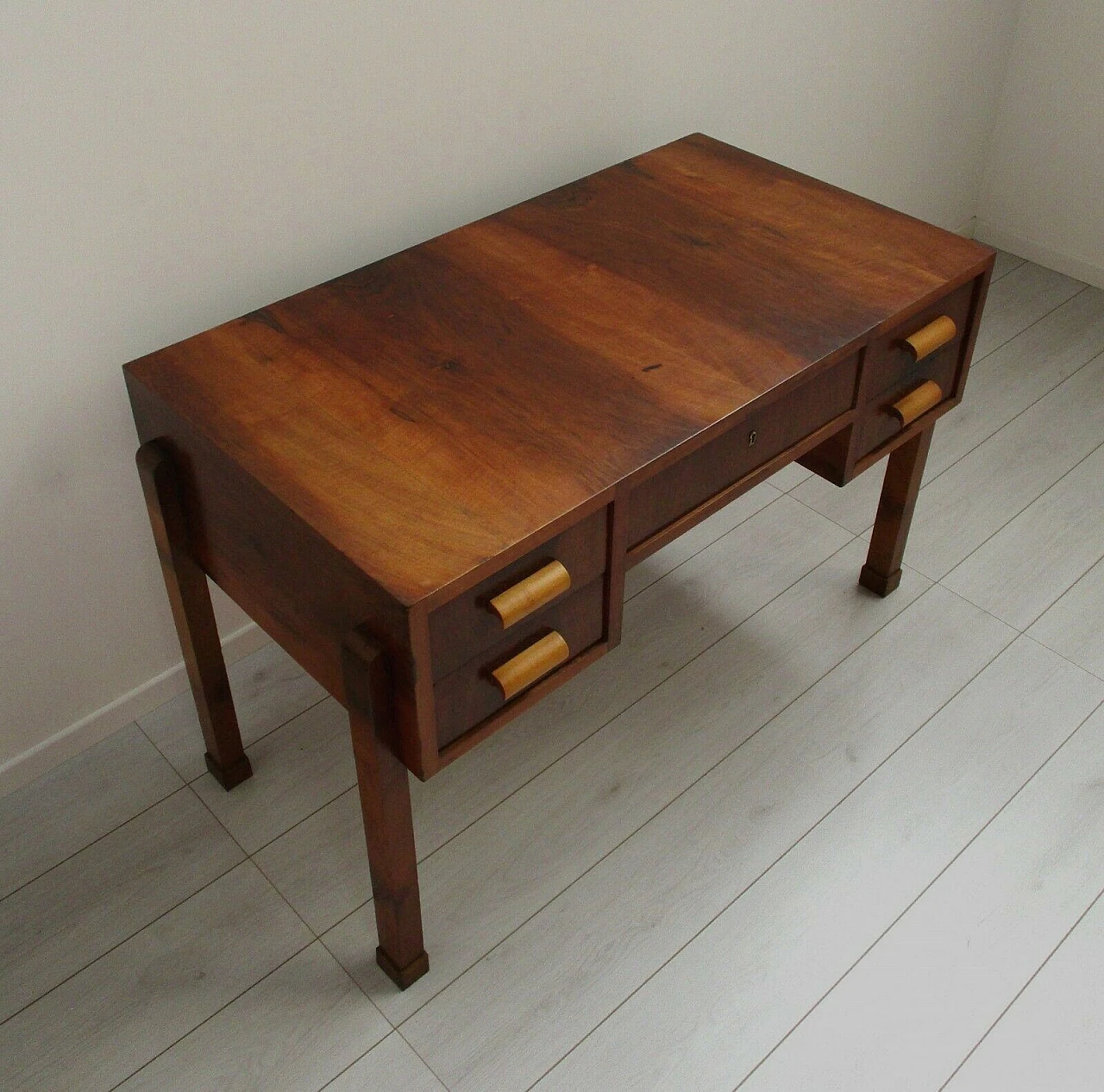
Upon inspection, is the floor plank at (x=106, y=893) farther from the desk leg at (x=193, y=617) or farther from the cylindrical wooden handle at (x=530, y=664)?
the cylindrical wooden handle at (x=530, y=664)

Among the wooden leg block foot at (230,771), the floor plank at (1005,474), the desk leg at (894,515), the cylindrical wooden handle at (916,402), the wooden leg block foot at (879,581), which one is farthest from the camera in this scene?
the floor plank at (1005,474)

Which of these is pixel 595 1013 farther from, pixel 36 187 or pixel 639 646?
pixel 36 187

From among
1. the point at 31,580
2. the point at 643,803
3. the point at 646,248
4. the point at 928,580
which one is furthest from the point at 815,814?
the point at 31,580

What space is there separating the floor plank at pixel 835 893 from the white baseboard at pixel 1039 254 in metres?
1.21

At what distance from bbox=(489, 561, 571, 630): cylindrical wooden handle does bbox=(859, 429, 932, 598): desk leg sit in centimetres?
78

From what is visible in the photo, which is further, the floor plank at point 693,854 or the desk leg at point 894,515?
the desk leg at point 894,515

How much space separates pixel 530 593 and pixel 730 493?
343mm

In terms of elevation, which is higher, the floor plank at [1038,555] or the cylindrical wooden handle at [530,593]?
the cylindrical wooden handle at [530,593]

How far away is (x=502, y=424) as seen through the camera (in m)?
1.30

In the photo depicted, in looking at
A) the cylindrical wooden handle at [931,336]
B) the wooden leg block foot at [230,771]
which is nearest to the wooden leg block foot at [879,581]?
the cylindrical wooden handle at [931,336]

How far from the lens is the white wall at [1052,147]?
2590 mm

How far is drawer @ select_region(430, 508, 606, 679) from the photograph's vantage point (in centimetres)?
115

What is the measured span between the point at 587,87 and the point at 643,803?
1.04 m

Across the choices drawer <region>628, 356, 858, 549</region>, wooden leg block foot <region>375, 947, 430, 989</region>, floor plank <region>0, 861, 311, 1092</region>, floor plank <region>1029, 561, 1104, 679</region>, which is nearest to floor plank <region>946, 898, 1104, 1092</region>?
floor plank <region>1029, 561, 1104, 679</region>
